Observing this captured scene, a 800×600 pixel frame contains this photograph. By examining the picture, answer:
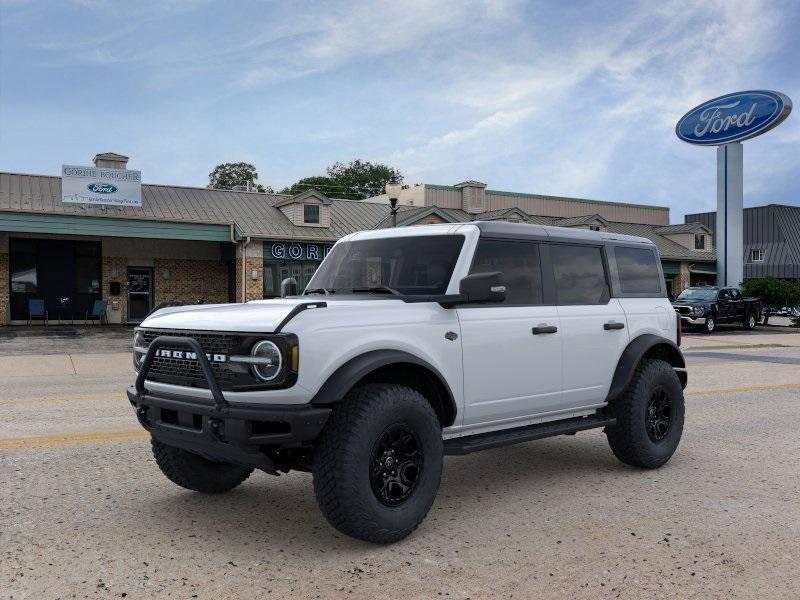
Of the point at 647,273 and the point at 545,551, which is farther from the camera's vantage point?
the point at 647,273

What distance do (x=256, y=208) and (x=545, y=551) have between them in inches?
1192

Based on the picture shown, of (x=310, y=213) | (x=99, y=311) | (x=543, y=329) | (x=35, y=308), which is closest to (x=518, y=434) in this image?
(x=543, y=329)

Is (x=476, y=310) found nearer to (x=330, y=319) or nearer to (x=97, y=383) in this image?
(x=330, y=319)

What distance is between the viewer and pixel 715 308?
96.5 feet

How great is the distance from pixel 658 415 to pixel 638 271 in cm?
127

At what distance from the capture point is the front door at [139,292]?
3091 cm

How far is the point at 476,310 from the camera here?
4984mm

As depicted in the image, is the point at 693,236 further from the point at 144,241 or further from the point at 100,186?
the point at 100,186

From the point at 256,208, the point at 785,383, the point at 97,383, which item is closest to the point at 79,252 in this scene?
the point at 256,208

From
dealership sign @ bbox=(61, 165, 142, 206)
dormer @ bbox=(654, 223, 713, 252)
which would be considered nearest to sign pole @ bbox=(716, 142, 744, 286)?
dormer @ bbox=(654, 223, 713, 252)

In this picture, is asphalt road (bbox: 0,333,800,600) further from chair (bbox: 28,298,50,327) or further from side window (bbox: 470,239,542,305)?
chair (bbox: 28,298,50,327)

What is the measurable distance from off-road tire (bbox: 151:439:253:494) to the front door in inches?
1066

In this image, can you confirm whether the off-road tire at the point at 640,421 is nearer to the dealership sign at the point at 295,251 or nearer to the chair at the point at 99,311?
the dealership sign at the point at 295,251

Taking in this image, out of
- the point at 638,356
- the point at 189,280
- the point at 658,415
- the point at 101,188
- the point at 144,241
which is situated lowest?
the point at 658,415
